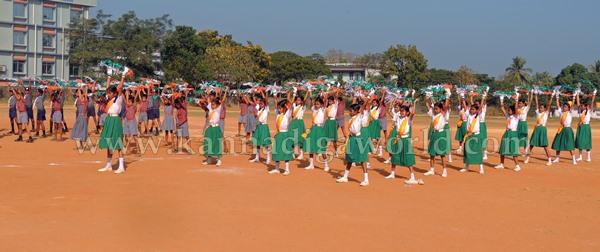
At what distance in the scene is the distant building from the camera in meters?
60.3

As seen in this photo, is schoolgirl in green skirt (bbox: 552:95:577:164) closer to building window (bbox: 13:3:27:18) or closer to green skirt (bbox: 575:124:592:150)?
green skirt (bbox: 575:124:592:150)

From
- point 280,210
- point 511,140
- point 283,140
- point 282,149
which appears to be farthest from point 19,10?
point 280,210

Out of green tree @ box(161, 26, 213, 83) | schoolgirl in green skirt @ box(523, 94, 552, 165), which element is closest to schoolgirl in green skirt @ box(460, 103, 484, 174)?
schoolgirl in green skirt @ box(523, 94, 552, 165)

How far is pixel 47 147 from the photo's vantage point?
1856cm

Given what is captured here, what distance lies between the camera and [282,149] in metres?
13.7

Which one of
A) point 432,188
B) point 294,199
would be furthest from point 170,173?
point 432,188

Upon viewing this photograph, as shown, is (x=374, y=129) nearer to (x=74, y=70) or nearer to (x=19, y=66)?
(x=19, y=66)

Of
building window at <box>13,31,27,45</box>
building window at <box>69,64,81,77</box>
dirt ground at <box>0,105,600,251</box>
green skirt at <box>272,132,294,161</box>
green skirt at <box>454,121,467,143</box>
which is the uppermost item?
building window at <box>13,31,27,45</box>

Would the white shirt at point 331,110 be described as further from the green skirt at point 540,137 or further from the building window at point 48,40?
the building window at point 48,40

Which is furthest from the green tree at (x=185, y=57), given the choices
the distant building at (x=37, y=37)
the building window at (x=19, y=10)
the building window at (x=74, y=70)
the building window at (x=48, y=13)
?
the building window at (x=19, y=10)

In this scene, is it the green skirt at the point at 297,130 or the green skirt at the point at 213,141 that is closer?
the green skirt at the point at 213,141

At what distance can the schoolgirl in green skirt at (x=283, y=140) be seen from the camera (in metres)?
13.7

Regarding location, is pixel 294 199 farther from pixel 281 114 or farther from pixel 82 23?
pixel 82 23

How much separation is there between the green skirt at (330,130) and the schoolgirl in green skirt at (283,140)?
190cm
